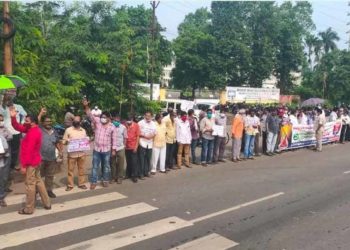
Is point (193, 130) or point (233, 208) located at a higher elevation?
point (193, 130)

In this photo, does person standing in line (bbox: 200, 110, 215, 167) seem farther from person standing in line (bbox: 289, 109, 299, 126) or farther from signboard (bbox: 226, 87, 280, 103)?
signboard (bbox: 226, 87, 280, 103)

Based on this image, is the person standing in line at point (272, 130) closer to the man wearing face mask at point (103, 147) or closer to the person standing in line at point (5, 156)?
the man wearing face mask at point (103, 147)

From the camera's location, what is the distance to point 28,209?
8.05m

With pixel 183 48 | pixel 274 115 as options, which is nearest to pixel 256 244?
pixel 274 115

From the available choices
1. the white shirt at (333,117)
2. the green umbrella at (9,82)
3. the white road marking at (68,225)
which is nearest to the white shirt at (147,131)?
the white road marking at (68,225)

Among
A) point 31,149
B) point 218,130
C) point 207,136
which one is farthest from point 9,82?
point 218,130

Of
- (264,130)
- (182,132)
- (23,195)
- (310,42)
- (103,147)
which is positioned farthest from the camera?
(310,42)

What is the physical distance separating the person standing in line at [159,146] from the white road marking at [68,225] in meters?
3.10

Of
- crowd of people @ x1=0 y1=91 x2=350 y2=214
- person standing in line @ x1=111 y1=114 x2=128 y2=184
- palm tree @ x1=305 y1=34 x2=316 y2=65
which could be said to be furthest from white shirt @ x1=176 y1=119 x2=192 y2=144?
palm tree @ x1=305 y1=34 x2=316 y2=65

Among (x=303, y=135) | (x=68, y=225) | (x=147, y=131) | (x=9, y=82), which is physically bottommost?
(x=68, y=225)

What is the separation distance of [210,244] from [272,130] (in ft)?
31.9

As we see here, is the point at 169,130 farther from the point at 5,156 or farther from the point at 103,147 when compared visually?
the point at 5,156

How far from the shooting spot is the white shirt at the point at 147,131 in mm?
11391

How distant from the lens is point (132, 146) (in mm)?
11039
